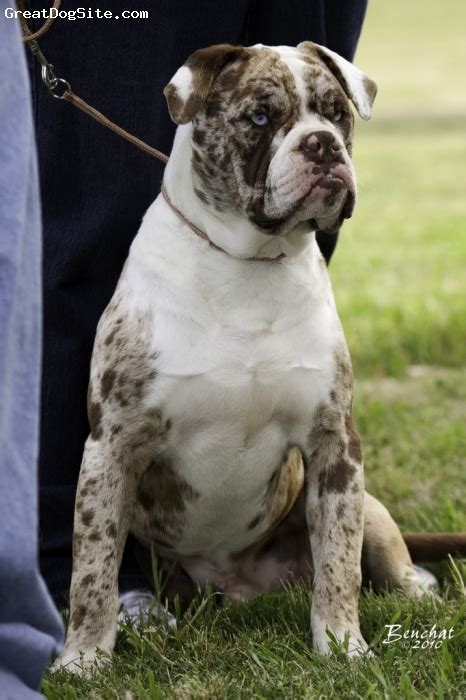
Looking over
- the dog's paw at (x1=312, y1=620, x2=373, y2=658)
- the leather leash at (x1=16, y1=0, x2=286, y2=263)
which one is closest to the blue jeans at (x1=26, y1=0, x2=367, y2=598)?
the leather leash at (x1=16, y1=0, x2=286, y2=263)

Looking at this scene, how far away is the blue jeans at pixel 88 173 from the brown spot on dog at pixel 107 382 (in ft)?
1.62

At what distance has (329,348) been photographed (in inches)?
Result: 115

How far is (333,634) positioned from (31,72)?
5.76 feet

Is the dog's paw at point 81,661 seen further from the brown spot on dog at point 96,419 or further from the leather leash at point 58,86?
the leather leash at point 58,86

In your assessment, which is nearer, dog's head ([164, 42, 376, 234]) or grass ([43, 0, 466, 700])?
grass ([43, 0, 466, 700])

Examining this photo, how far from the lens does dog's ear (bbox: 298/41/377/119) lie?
9.76 feet

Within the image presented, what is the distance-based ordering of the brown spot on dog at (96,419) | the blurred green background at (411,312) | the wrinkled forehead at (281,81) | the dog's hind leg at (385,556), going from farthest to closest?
the blurred green background at (411,312) → the dog's hind leg at (385,556) → the brown spot on dog at (96,419) → the wrinkled forehead at (281,81)

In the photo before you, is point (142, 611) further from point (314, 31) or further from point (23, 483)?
point (314, 31)

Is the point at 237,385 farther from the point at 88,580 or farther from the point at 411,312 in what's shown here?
the point at 411,312

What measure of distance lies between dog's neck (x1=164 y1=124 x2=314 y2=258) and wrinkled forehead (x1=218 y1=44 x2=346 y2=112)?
0.65ft

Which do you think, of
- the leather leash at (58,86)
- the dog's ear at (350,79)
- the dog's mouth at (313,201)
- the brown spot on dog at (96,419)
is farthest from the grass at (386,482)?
the leather leash at (58,86)

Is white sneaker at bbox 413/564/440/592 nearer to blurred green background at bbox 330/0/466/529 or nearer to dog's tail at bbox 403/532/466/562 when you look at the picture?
dog's tail at bbox 403/532/466/562

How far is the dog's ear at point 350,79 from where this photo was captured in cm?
297

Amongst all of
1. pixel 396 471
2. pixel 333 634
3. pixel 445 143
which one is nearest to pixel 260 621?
pixel 333 634
